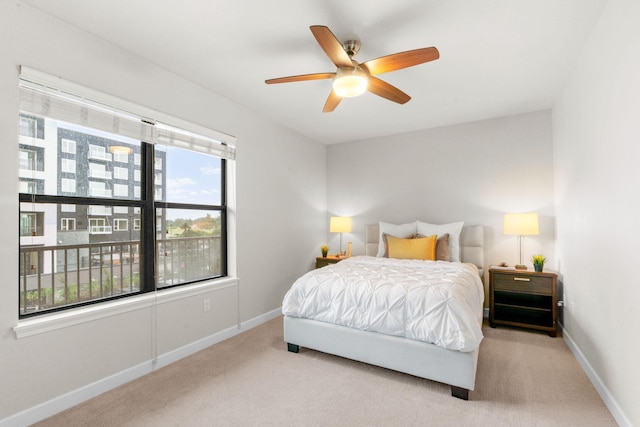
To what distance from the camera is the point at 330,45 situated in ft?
6.26

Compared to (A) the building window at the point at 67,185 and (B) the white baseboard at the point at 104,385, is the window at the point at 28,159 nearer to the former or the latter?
(A) the building window at the point at 67,185

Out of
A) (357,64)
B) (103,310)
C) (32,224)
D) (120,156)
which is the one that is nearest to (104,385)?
(103,310)

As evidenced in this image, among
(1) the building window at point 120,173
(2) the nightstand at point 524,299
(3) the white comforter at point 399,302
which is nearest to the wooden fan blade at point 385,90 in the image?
(3) the white comforter at point 399,302

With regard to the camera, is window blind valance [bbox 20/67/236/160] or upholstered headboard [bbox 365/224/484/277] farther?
upholstered headboard [bbox 365/224/484/277]

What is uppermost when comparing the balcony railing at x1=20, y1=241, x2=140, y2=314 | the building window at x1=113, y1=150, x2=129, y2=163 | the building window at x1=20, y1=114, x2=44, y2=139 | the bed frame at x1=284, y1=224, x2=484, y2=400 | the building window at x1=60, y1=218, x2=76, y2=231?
the building window at x1=20, y1=114, x2=44, y2=139

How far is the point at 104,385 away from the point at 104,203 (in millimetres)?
1361

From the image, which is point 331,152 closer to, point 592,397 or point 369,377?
point 369,377

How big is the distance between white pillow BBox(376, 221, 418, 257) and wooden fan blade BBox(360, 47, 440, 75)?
2.60 m

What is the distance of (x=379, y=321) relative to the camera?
2479 millimetres

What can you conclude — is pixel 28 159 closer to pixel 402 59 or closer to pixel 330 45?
pixel 330 45

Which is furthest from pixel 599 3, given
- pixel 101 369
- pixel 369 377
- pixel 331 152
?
pixel 101 369

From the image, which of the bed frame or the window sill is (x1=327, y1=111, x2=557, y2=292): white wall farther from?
the window sill

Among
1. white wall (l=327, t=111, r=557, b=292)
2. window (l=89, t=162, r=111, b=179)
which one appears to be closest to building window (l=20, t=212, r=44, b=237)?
window (l=89, t=162, r=111, b=179)

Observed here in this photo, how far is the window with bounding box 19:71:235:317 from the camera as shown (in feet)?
6.75
